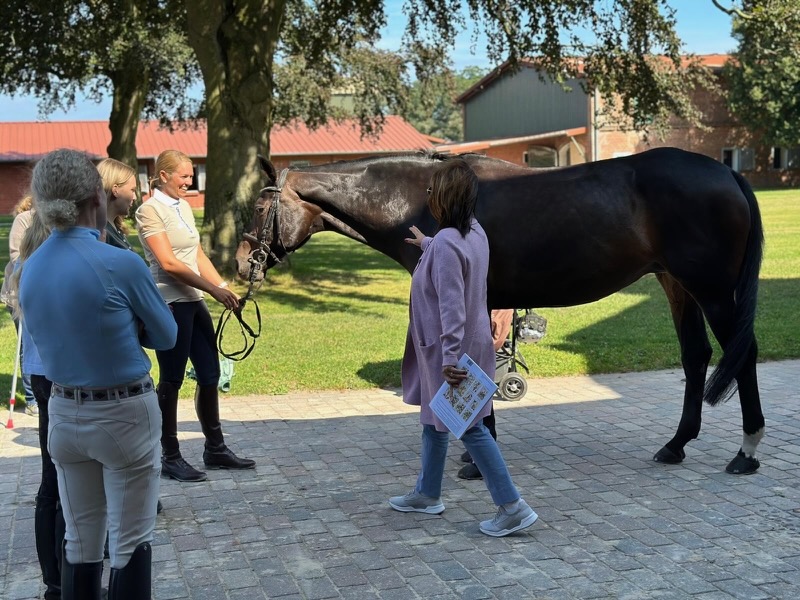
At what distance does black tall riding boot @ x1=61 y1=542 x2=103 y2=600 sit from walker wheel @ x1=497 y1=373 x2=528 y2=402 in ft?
16.0

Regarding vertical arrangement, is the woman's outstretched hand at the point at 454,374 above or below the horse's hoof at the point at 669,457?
above

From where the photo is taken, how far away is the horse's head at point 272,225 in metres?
6.21

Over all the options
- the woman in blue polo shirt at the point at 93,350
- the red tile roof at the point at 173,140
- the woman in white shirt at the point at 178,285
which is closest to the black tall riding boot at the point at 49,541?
the woman in blue polo shirt at the point at 93,350

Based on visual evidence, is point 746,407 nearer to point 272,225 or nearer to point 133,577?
point 272,225

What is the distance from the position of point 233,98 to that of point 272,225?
9.51 metres

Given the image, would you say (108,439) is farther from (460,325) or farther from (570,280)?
(570,280)

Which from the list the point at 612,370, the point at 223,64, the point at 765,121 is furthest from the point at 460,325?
the point at 765,121

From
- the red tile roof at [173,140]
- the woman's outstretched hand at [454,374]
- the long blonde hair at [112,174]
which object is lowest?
the woman's outstretched hand at [454,374]

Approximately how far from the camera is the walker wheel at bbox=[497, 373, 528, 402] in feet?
25.7

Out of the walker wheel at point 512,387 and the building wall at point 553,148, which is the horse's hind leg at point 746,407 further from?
the building wall at point 553,148

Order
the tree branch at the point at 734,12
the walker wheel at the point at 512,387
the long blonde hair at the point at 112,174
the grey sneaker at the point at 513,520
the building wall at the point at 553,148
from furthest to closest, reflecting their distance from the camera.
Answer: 1. the building wall at the point at 553,148
2. the tree branch at the point at 734,12
3. the walker wheel at the point at 512,387
4. the grey sneaker at the point at 513,520
5. the long blonde hair at the point at 112,174

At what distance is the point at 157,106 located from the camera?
113ft

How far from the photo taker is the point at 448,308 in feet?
14.8

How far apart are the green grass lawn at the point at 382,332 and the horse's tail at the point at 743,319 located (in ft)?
10.6
